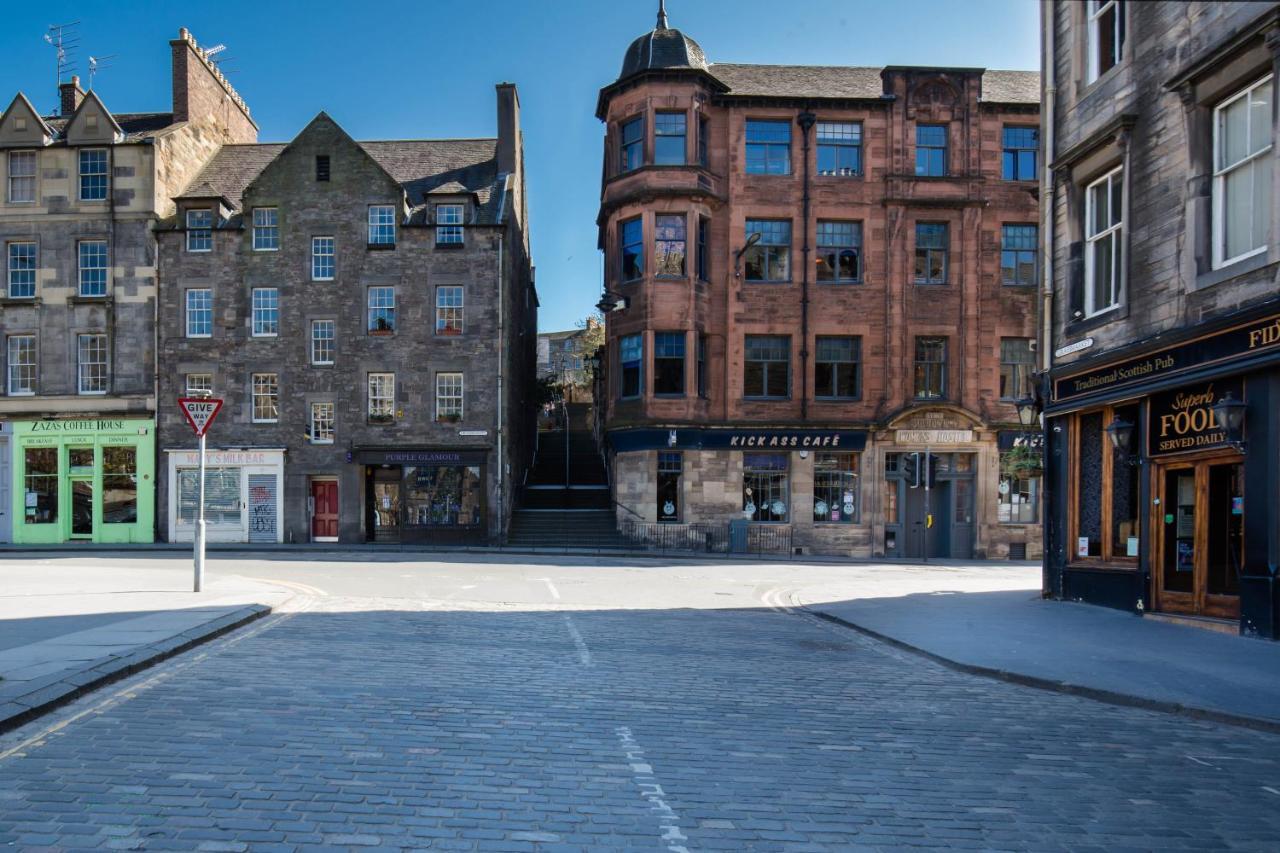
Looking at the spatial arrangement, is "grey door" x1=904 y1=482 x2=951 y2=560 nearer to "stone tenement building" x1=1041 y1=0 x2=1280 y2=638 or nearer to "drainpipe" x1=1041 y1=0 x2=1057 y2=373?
"drainpipe" x1=1041 y1=0 x2=1057 y2=373

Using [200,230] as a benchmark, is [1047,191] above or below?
below

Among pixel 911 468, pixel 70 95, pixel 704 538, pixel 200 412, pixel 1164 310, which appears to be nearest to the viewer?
pixel 1164 310

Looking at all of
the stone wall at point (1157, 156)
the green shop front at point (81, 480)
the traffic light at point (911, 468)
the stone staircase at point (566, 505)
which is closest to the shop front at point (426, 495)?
the stone staircase at point (566, 505)

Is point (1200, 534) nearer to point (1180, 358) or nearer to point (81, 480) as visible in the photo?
point (1180, 358)

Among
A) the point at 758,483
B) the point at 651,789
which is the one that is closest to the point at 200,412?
the point at 651,789

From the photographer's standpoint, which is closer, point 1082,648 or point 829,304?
point 1082,648

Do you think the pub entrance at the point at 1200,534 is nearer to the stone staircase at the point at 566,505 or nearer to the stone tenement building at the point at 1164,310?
the stone tenement building at the point at 1164,310

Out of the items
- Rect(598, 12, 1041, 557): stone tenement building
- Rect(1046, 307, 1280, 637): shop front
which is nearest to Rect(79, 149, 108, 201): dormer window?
Rect(598, 12, 1041, 557): stone tenement building

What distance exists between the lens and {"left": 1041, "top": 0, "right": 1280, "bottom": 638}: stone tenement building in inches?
468

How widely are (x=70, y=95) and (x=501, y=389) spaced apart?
71.9ft

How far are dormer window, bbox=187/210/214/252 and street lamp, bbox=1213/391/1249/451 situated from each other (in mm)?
31522

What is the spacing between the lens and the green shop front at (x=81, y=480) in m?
32.7

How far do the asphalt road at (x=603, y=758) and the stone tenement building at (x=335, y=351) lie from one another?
22.3 meters

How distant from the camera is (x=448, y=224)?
108ft
